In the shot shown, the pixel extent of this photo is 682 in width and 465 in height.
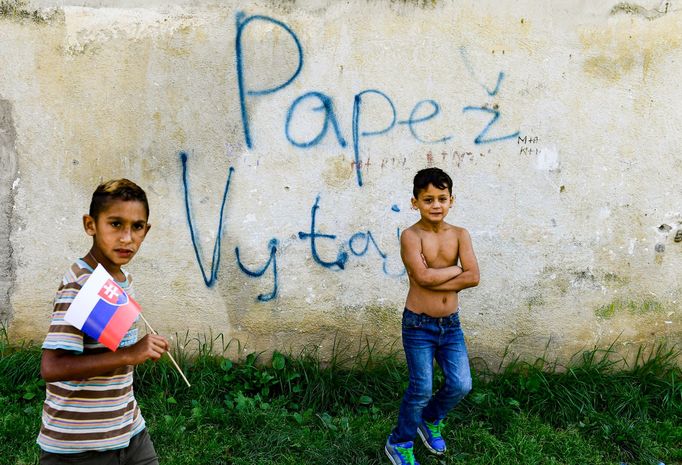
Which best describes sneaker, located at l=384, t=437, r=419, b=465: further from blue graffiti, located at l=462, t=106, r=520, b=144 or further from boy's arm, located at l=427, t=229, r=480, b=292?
blue graffiti, located at l=462, t=106, r=520, b=144

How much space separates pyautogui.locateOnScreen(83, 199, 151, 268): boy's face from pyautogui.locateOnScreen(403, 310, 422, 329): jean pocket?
1386mm

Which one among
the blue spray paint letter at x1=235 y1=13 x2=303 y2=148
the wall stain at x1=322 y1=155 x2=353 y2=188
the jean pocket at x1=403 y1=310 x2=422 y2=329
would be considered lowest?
the jean pocket at x1=403 y1=310 x2=422 y2=329

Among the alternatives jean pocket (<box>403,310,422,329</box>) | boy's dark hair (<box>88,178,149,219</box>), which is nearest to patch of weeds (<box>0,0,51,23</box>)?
boy's dark hair (<box>88,178,149,219</box>)

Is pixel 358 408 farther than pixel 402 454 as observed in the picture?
Yes

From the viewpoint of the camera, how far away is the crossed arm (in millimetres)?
2949

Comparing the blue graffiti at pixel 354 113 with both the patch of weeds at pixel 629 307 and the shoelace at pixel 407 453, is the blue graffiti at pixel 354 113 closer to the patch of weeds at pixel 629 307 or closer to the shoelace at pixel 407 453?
the patch of weeds at pixel 629 307

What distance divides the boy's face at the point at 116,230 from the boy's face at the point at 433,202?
1370 mm

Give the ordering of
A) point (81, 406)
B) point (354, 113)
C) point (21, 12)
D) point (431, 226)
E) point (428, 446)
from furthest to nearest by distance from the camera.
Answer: point (354, 113) < point (21, 12) < point (428, 446) < point (431, 226) < point (81, 406)

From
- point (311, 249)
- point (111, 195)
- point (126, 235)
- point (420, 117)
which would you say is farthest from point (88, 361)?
point (420, 117)

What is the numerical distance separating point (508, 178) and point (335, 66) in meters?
1.18

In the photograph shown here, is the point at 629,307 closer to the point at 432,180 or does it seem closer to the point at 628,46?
the point at 628,46

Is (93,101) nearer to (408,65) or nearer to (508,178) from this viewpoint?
(408,65)

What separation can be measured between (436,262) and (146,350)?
59.4 inches

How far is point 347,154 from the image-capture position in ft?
12.3
